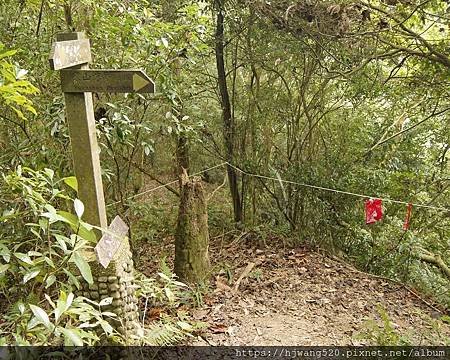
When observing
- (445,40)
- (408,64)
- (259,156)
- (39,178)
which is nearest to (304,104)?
(259,156)

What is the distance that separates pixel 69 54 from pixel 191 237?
6.67 ft

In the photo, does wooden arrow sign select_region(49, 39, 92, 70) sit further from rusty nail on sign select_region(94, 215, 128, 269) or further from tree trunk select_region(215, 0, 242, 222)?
tree trunk select_region(215, 0, 242, 222)

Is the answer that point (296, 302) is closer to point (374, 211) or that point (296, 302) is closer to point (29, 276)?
point (374, 211)

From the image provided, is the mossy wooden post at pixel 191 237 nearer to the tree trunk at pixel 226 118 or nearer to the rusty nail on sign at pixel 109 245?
the rusty nail on sign at pixel 109 245

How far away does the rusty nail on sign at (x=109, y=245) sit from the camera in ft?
7.80

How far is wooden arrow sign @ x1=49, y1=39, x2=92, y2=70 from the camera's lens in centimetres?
225

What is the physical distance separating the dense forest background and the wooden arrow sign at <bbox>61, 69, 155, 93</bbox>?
100 centimetres

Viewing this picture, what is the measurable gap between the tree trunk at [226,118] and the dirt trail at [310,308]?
863 millimetres

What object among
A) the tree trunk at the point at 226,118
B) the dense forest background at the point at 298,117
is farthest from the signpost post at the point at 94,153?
the tree trunk at the point at 226,118

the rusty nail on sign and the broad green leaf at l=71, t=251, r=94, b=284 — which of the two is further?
the rusty nail on sign

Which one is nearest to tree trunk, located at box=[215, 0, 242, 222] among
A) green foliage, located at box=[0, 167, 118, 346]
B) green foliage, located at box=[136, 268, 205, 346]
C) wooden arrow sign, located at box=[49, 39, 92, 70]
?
green foliage, located at box=[136, 268, 205, 346]

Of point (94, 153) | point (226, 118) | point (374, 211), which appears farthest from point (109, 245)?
point (226, 118)

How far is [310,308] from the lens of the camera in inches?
159

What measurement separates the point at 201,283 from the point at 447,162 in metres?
4.51
